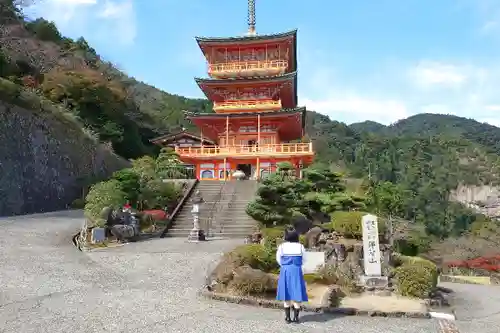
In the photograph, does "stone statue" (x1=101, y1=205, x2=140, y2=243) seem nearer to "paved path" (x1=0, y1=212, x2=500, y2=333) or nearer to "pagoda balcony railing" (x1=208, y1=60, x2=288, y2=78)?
"paved path" (x1=0, y1=212, x2=500, y2=333)

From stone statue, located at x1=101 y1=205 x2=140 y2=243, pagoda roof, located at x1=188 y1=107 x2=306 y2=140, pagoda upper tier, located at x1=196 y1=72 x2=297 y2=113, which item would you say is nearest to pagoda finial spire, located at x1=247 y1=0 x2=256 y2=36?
pagoda upper tier, located at x1=196 y1=72 x2=297 y2=113

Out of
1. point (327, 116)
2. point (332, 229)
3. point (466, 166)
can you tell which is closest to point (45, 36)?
point (332, 229)

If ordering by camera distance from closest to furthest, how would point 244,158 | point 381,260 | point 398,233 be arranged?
point 381,260 → point 398,233 → point 244,158

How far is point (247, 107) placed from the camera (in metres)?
29.4

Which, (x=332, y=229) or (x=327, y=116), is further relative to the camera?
(x=327, y=116)

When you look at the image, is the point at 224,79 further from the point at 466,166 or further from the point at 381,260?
the point at 466,166

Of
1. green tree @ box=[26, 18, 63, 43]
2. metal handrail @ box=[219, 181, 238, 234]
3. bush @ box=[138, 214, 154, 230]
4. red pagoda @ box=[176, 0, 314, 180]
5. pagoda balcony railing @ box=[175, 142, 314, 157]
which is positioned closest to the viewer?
bush @ box=[138, 214, 154, 230]

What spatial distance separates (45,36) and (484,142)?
347 feet

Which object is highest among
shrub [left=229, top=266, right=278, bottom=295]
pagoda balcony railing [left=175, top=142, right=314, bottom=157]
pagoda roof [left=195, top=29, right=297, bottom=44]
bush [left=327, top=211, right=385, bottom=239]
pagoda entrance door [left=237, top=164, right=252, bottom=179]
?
pagoda roof [left=195, top=29, right=297, bottom=44]

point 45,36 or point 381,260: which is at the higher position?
point 45,36

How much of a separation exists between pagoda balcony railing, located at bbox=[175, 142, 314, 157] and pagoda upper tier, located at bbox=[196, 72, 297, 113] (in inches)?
109

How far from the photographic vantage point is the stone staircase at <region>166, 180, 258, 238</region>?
17203 mm

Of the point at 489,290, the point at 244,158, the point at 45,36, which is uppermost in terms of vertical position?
the point at 45,36

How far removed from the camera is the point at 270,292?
830cm
